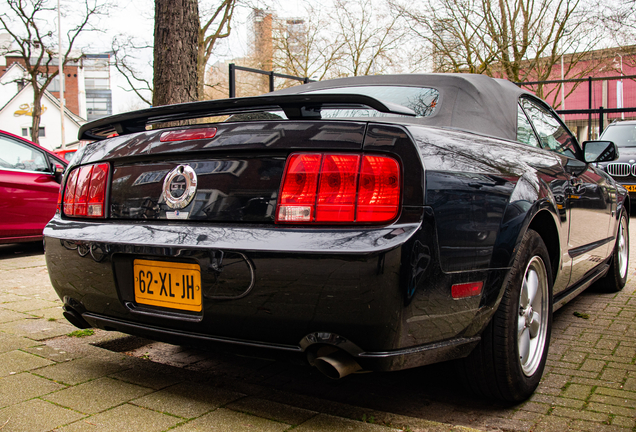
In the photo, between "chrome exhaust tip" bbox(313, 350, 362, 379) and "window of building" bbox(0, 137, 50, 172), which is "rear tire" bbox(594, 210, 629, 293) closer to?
"chrome exhaust tip" bbox(313, 350, 362, 379)

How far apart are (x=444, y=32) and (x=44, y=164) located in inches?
820

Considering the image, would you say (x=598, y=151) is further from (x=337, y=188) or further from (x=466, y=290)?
(x=337, y=188)

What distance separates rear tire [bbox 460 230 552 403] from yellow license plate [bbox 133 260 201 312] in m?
1.13

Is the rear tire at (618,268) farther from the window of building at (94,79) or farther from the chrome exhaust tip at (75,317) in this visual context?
the window of building at (94,79)

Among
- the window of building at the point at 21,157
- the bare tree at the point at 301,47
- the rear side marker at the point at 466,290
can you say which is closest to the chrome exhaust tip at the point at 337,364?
the rear side marker at the point at 466,290

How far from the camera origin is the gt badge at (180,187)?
2225 mm

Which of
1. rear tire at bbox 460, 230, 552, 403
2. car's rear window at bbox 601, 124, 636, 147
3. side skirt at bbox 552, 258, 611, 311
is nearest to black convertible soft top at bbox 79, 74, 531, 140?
rear tire at bbox 460, 230, 552, 403

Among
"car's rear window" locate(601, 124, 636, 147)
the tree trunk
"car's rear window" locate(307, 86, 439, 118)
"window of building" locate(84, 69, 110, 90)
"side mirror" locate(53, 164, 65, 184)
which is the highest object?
"window of building" locate(84, 69, 110, 90)

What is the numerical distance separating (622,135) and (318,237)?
1162cm

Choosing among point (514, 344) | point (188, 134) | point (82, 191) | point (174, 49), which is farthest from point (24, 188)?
point (514, 344)

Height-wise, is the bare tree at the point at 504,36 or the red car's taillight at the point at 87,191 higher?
the bare tree at the point at 504,36

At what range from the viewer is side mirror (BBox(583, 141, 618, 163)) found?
4082mm

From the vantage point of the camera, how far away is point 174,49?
20.4ft

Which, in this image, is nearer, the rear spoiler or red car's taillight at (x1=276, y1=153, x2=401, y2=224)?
red car's taillight at (x1=276, y1=153, x2=401, y2=224)
